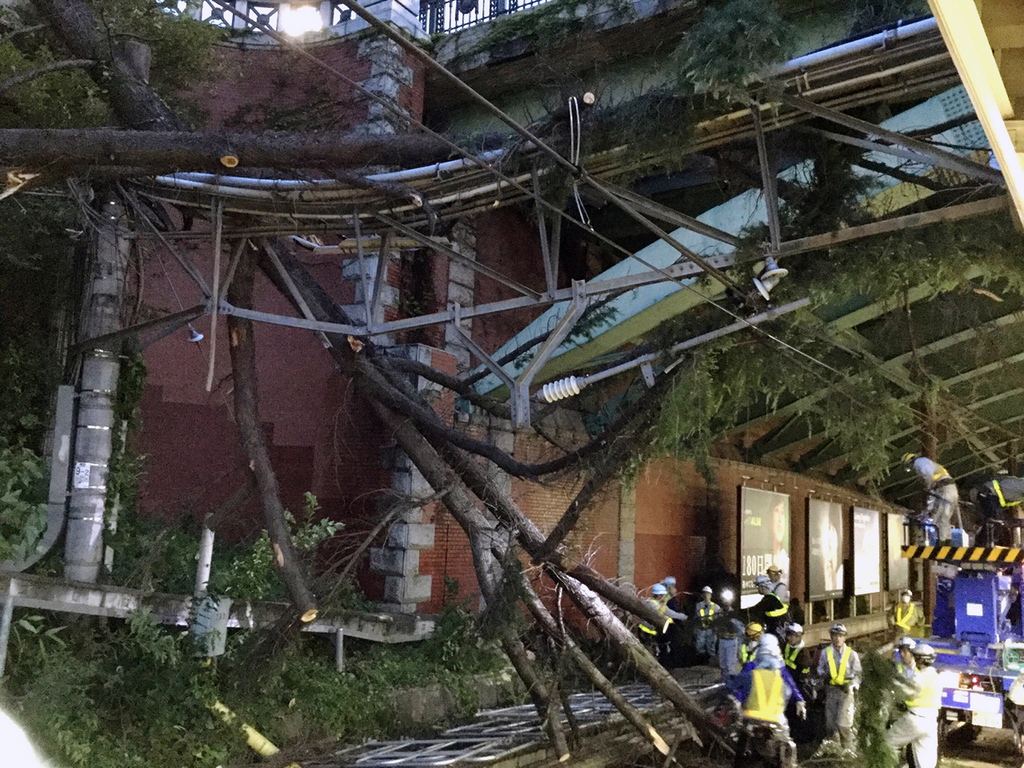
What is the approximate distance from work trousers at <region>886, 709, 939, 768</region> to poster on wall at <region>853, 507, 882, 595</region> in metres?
13.1

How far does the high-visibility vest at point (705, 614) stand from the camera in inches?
579

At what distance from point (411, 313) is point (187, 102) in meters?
4.05

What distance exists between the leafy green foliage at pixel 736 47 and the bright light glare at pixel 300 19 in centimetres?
906

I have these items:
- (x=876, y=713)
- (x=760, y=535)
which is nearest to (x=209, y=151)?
(x=876, y=713)

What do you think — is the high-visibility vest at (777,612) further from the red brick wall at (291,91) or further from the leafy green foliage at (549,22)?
the red brick wall at (291,91)

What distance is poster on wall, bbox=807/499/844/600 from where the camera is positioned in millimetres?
20875

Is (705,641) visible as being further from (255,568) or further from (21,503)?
(21,503)

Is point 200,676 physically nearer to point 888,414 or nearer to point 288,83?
point 888,414

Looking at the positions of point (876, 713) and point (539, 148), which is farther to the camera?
point (876, 713)

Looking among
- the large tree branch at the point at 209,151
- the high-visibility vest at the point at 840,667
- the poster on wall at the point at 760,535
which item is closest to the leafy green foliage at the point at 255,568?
the large tree branch at the point at 209,151

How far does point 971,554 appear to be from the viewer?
12.1 metres

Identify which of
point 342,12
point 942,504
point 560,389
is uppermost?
point 342,12

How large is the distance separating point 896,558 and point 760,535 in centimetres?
997

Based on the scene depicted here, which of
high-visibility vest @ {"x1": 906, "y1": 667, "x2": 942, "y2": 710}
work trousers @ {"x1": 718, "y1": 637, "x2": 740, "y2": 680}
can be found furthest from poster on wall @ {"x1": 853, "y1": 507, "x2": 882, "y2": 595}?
high-visibility vest @ {"x1": 906, "y1": 667, "x2": 942, "y2": 710}
